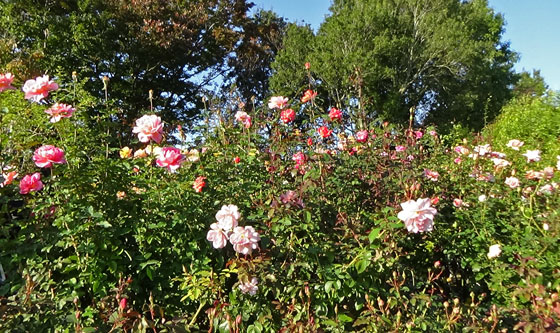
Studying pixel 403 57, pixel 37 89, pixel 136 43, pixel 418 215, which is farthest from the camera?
pixel 403 57

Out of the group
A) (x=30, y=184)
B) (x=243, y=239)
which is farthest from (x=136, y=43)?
(x=243, y=239)

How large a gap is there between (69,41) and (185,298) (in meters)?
10.6

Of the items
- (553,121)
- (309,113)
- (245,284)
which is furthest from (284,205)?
(553,121)

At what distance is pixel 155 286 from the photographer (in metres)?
1.80

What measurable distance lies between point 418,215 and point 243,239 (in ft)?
2.02

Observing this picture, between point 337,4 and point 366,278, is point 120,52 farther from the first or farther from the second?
point 366,278

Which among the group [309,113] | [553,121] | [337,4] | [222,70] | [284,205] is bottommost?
[284,205]

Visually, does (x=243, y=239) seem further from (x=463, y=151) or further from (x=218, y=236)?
(x=463, y=151)

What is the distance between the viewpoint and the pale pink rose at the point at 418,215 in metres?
1.50

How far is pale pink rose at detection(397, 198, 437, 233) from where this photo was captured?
4.93ft

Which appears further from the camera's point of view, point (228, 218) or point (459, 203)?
point (459, 203)

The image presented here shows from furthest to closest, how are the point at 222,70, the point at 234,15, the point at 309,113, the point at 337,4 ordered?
the point at 337,4, the point at 222,70, the point at 234,15, the point at 309,113

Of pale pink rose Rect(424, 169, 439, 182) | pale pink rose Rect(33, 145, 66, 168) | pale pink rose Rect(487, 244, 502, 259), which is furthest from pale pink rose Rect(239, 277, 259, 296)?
pale pink rose Rect(424, 169, 439, 182)

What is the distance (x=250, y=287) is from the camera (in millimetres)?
1559
